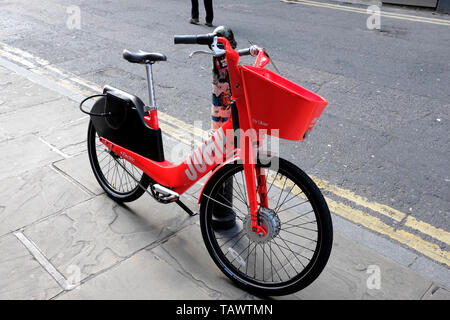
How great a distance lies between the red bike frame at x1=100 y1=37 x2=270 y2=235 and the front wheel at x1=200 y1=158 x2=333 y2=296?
0.06 meters

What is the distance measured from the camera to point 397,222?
351cm

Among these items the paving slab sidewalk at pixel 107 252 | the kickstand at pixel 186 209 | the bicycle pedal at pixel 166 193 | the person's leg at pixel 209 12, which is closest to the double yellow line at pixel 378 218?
the paving slab sidewalk at pixel 107 252

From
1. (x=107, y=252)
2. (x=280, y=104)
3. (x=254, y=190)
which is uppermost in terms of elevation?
(x=280, y=104)

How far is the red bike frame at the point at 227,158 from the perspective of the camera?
2377 mm

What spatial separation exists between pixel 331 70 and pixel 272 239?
4351mm

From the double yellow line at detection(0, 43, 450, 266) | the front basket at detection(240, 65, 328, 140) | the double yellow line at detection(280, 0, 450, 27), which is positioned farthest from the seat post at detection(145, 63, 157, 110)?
the double yellow line at detection(280, 0, 450, 27)

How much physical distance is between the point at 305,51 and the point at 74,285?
5.97m

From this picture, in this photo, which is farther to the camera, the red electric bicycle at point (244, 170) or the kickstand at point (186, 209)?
the kickstand at point (186, 209)

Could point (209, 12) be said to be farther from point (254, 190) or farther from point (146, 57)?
point (254, 190)

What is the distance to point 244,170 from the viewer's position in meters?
2.59

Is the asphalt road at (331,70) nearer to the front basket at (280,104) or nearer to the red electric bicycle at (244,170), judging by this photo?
the red electric bicycle at (244,170)

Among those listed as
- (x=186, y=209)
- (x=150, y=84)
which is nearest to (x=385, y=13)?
(x=186, y=209)

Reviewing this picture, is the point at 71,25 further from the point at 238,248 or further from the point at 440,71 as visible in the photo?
the point at 238,248

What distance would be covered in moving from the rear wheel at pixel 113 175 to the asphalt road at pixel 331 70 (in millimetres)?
1390
